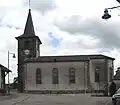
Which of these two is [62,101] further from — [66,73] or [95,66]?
[95,66]

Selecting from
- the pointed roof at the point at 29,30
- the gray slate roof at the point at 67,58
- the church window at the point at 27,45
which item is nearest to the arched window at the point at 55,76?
the gray slate roof at the point at 67,58

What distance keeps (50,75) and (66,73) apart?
3.39 m

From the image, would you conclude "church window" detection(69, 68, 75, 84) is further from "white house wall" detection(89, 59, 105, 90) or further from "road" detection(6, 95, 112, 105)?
"road" detection(6, 95, 112, 105)

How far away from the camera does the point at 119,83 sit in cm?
5850

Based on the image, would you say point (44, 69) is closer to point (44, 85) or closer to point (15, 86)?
point (44, 85)

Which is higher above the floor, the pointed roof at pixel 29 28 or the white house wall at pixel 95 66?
the pointed roof at pixel 29 28

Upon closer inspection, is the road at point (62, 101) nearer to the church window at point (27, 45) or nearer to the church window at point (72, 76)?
the church window at point (72, 76)

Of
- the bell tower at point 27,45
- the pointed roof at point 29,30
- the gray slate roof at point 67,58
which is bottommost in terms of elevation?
the gray slate roof at point 67,58

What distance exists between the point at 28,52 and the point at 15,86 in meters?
9.33

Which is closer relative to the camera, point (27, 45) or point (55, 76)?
point (55, 76)

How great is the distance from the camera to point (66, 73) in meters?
74.1

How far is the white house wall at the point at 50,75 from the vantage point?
73438mm

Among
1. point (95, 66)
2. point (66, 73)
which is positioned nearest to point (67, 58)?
point (66, 73)

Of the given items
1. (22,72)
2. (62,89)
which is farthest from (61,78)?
(22,72)
